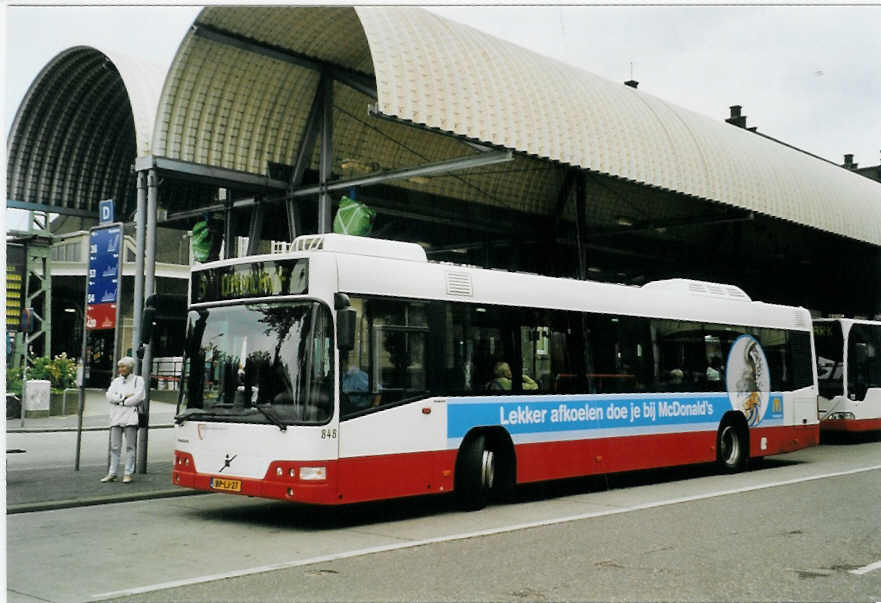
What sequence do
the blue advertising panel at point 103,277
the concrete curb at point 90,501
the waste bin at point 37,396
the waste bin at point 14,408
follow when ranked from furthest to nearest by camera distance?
the waste bin at point 37,396, the waste bin at point 14,408, the blue advertising panel at point 103,277, the concrete curb at point 90,501

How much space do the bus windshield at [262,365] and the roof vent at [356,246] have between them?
2.89ft

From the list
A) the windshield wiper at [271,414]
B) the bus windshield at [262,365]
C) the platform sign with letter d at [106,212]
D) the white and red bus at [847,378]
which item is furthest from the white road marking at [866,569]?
the white and red bus at [847,378]

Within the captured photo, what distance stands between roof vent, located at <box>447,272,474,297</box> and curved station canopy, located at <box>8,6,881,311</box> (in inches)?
128

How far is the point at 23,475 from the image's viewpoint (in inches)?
599

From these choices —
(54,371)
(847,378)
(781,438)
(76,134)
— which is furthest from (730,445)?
(54,371)

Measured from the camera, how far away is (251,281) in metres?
11.1

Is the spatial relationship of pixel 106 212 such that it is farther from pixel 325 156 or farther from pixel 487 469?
pixel 487 469

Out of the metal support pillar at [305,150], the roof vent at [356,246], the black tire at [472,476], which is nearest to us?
the roof vent at [356,246]

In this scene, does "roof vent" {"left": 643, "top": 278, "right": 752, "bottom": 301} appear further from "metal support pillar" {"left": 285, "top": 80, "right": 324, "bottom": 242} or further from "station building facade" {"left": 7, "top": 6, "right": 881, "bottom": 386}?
"metal support pillar" {"left": 285, "top": 80, "right": 324, "bottom": 242}

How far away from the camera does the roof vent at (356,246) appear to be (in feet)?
36.3

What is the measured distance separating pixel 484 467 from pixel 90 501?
4963mm

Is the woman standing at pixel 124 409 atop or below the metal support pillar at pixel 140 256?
below

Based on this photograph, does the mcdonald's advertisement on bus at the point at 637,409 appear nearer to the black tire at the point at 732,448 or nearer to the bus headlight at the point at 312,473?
the black tire at the point at 732,448

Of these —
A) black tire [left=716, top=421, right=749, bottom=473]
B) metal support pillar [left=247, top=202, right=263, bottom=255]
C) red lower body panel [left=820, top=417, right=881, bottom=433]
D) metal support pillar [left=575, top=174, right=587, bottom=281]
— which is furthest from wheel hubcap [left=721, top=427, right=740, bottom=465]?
metal support pillar [left=247, top=202, right=263, bottom=255]
